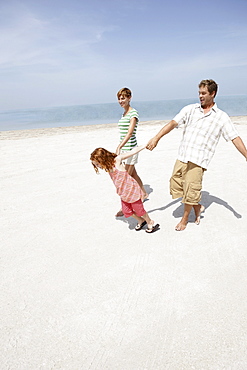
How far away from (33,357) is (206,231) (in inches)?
109

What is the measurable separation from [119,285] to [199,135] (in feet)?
7.19

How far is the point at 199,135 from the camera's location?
12.1 feet

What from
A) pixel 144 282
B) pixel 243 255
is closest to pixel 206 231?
pixel 243 255

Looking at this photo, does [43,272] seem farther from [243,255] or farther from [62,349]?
[243,255]

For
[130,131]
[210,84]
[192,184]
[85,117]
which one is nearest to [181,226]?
[192,184]

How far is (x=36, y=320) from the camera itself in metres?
2.57

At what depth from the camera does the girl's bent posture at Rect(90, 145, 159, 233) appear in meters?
3.47

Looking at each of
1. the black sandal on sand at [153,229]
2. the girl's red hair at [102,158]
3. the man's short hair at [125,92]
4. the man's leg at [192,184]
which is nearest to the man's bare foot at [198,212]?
the man's leg at [192,184]

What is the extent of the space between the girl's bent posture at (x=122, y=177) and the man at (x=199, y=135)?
548 mm

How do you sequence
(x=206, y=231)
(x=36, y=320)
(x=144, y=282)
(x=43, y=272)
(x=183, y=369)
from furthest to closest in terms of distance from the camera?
(x=206, y=231) → (x=43, y=272) → (x=144, y=282) → (x=36, y=320) → (x=183, y=369)

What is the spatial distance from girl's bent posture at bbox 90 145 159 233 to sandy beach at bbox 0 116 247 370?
0.48 m

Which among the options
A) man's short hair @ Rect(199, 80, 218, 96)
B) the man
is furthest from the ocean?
man's short hair @ Rect(199, 80, 218, 96)

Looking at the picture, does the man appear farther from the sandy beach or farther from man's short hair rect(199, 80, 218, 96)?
the sandy beach

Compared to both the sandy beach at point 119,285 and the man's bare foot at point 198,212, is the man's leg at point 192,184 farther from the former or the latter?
the sandy beach at point 119,285
